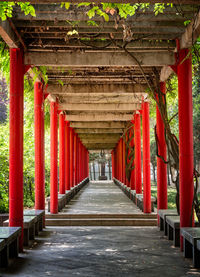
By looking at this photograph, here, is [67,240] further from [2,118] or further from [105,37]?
[2,118]

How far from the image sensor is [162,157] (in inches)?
355

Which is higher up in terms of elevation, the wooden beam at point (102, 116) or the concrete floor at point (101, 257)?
the wooden beam at point (102, 116)

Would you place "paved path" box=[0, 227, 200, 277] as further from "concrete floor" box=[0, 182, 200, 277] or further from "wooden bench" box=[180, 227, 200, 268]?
"wooden bench" box=[180, 227, 200, 268]

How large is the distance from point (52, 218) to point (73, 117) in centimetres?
591

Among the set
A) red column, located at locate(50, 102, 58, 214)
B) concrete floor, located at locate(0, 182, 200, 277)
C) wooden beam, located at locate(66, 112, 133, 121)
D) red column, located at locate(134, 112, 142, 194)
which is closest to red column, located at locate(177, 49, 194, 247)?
concrete floor, located at locate(0, 182, 200, 277)

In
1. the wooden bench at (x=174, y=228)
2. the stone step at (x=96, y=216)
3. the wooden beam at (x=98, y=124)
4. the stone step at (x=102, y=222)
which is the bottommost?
the stone step at (x=102, y=222)

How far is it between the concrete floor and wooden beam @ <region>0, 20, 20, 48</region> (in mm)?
3469

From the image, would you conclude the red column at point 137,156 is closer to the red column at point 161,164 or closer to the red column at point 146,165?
the red column at point 146,165

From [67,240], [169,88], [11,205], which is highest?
[169,88]

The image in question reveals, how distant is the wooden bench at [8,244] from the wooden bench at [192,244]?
8.55ft

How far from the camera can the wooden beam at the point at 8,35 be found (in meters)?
5.93

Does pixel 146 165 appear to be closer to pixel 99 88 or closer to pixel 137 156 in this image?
pixel 99 88

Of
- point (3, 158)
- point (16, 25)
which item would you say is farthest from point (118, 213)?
point (16, 25)

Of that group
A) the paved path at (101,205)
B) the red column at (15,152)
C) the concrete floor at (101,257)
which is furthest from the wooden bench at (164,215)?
the red column at (15,152)
